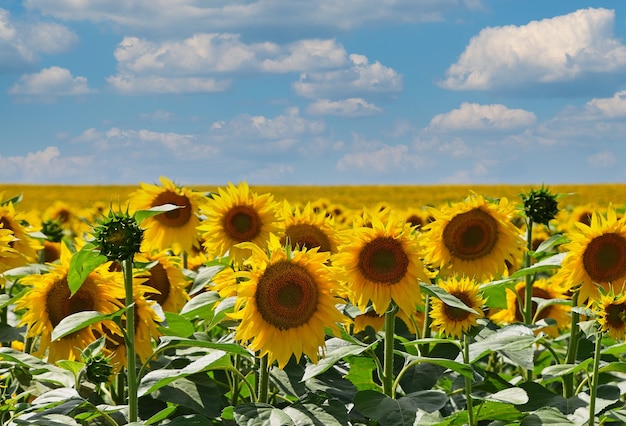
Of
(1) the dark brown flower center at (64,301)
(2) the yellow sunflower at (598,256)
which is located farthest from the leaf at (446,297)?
(1) the dark brown flower center at (64,301)

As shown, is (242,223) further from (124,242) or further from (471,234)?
(124,242)

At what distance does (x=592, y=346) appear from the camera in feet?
16.1

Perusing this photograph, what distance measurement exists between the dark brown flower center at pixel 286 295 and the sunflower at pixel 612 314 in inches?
48.1

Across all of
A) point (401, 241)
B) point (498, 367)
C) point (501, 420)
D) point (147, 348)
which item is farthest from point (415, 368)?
point (498, 367)

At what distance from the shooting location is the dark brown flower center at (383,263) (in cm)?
373

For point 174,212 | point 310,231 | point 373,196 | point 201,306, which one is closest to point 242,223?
point 310,231

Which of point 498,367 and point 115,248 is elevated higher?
point 115,248

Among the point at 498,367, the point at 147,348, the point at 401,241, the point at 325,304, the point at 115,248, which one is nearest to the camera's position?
the point at 115,248

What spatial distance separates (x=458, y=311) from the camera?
4281mm

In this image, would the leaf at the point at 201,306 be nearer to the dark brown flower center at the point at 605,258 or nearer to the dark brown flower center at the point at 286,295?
the dark brown flower center at the point at 286,295

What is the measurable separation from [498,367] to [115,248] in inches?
182

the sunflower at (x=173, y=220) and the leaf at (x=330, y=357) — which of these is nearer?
the leaf at (x=330, y=357)

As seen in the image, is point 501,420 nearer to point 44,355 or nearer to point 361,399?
point 361,399

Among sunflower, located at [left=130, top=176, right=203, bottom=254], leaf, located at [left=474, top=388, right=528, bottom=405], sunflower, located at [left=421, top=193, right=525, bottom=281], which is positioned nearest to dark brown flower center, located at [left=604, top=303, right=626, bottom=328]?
leaf, located at [left=474, top=388, right=528, bottom=405]
